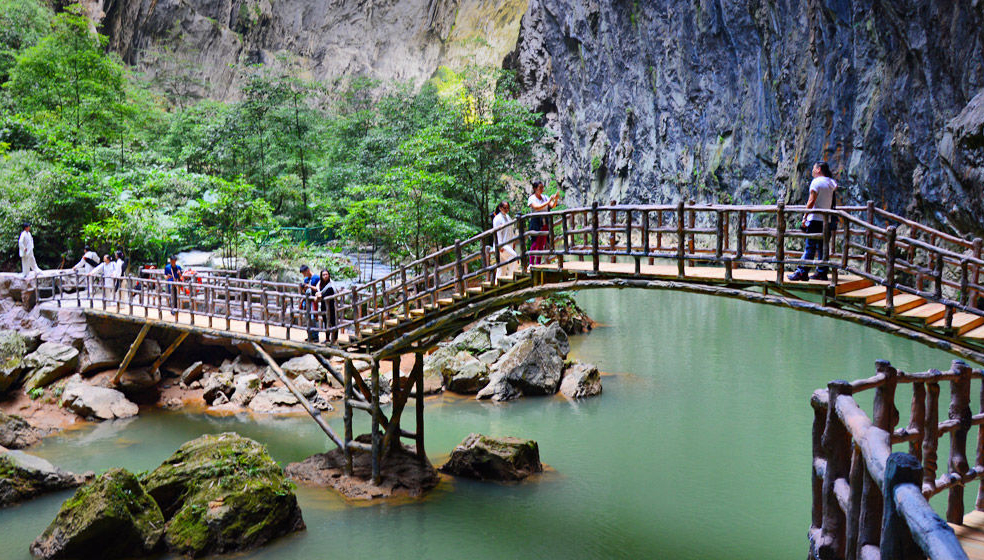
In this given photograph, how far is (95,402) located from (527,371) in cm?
1065

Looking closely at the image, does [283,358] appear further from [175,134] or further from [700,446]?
[175,134]

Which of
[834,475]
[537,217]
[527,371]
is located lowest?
[527,371]

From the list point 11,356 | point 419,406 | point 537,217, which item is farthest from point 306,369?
point 537,217

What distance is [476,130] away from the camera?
945 inches

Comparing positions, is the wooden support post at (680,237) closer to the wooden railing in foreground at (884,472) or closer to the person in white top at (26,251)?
the wooden railing in foreground at (884,472)

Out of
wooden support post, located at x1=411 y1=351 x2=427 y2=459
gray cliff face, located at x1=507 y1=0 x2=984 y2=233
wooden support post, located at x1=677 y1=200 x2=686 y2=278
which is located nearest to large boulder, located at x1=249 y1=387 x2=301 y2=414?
wooden support post, located at x1=411 y1=351 x2=427 y2=459

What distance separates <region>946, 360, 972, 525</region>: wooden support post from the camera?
491 cm

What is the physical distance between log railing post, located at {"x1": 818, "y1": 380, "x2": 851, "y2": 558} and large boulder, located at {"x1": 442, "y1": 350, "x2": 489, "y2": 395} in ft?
49.8

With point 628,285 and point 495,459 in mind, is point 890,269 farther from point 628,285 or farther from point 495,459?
point 495,459

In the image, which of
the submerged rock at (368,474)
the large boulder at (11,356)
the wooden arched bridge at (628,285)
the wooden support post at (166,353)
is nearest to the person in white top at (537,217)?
the wooden arched bridge at (628,285)

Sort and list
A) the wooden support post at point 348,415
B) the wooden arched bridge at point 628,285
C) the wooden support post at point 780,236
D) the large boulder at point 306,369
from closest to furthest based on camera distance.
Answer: the wooden arched bridge at point 628,285 → the wooden support post at point 780,236 → the wooden support post at point 348,415 → the large boulder at point 306,369

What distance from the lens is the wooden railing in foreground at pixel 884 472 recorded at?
8.30ft

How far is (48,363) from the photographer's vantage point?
17969 millimetres

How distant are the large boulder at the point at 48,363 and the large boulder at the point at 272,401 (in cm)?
481
